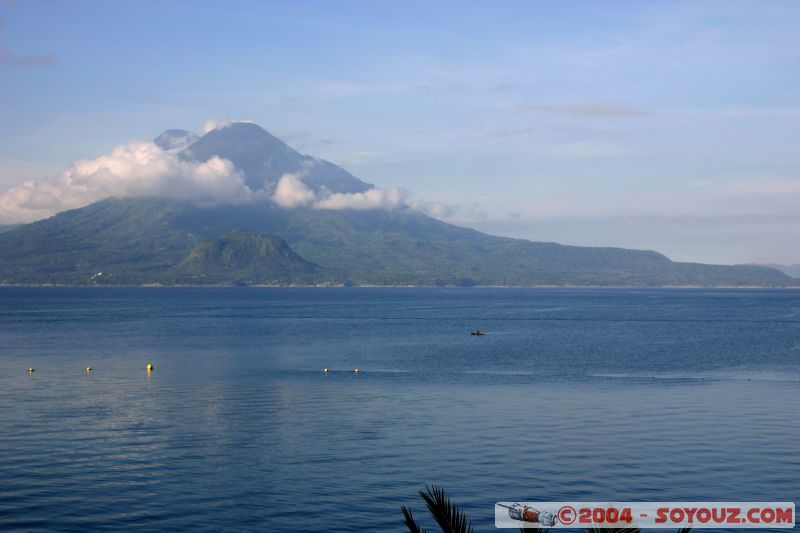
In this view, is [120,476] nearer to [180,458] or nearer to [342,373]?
[180,458]

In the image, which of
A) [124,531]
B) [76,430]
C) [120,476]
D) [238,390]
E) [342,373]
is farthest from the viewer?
[342,373]

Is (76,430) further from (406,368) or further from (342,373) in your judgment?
(406,368)

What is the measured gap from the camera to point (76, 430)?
Answer: 5244 centimetres

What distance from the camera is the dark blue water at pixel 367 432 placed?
124ft

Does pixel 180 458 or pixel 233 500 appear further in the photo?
pixel 180 458

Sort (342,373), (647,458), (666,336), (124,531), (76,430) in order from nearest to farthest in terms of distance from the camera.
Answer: (124,531) → (647,458) → (76,430) → (342,373) → (666,336)

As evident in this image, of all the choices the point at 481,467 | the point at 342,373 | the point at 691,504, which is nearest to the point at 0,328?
the point at 342,373

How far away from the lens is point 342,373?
3366 inches

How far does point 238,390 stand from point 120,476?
30.2m

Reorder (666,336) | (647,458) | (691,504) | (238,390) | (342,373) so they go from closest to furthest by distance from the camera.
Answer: (691,504), (647,458), (238,390), (342,373), (666,336)

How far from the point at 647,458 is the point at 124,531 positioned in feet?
86.9

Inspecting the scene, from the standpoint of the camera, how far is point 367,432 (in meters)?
52.2

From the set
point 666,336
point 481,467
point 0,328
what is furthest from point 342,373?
point 0,328

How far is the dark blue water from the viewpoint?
37.8m
